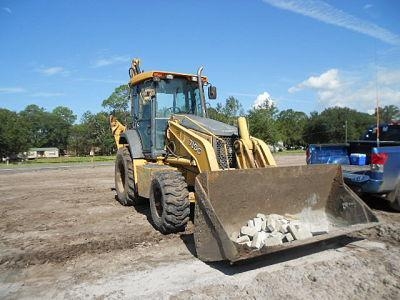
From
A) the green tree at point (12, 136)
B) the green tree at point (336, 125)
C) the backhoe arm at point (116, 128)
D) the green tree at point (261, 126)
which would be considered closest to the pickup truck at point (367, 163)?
the backhoe arm at point (116, 128)

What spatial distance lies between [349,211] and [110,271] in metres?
3.63

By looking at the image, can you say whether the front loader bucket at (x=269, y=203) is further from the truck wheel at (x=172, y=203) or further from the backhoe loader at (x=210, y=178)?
the truck wheel at (x=172, y=203)

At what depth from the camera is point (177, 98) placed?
8594 millimetres

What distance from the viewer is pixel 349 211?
6.17 m

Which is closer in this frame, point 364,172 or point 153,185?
point 153,185

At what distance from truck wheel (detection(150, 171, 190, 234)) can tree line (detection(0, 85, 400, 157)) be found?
111ft

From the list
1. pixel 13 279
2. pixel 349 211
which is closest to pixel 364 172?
pixel 349 211

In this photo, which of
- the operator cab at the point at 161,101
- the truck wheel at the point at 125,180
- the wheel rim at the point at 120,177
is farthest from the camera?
the wheel rim at the point at 120,177

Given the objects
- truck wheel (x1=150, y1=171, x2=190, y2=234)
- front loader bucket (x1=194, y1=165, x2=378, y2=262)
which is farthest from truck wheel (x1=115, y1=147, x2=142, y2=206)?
front loader bucket (x1=194, y1=165, x2=378, y2=262)

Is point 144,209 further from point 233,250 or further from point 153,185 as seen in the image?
point 233,250

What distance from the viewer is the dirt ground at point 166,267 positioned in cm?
435

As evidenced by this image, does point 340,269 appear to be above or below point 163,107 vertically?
below

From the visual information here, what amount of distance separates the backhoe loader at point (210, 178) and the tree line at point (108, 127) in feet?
104

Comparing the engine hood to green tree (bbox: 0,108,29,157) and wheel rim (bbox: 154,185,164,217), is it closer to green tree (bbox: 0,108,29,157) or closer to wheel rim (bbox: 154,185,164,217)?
wheel rim (bbox: 154,185,164,217)
